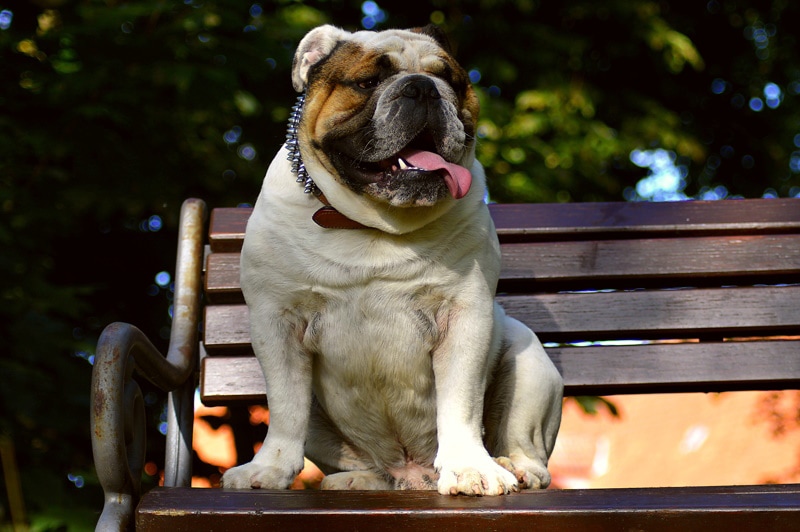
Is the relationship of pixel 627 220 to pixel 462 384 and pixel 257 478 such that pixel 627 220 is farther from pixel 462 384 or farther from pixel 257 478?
pixel 257 478

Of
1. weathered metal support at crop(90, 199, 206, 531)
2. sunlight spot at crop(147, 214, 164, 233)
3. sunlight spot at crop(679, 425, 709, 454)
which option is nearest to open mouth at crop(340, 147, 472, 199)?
weathered metal support at crop(90, 199, 206, 531)

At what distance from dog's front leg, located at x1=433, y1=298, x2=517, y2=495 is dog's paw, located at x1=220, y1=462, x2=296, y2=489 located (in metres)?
0.33

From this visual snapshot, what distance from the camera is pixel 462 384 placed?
2.11 m

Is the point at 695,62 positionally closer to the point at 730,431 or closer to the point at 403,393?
the point at 730,431

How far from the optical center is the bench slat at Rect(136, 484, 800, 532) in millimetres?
1553

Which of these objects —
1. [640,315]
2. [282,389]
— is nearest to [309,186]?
[282,389]

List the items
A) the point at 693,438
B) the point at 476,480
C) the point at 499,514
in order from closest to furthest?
the point at 499,514, the point at 476,480, the point at 693,438

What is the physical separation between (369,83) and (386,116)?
15 centimetres

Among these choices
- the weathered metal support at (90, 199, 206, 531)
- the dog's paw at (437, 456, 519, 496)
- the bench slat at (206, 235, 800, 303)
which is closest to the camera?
the weathered metal support at (90, 199, 206, 531)

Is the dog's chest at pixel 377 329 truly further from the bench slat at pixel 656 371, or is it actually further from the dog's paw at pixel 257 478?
the bench slat at pixel 656 371

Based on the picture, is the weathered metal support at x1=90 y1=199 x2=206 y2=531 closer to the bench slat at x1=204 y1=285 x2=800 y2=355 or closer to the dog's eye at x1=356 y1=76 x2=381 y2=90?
the bench slat at x1=204 y1=285 x2=800 y2=355

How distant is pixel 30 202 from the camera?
3.64 m

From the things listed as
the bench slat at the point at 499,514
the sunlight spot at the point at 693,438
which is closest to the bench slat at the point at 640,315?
the bench slat at the point at 499,514

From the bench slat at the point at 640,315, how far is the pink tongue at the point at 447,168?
0.73m
